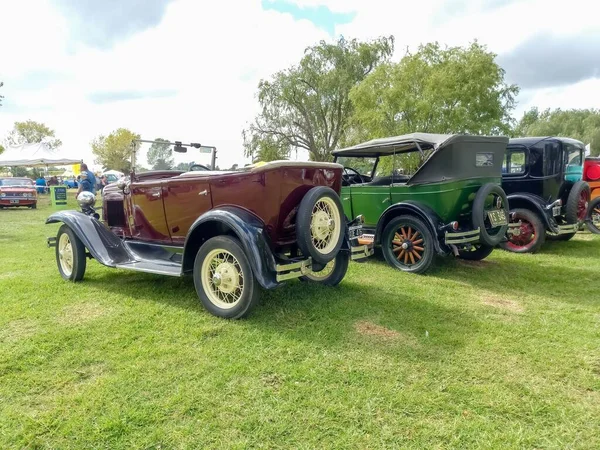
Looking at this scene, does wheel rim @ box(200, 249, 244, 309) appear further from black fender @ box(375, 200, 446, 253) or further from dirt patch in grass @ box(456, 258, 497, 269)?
dirt patch in grass @ box(456, 258, 497, 269)

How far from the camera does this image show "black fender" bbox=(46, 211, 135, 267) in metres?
4.88

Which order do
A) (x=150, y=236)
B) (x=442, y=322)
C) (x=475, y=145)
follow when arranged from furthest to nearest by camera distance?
(x=475, y=145) < (x=150, y=236) < (x=442, y=322)

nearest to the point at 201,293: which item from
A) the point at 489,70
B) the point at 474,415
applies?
the point at 474,415

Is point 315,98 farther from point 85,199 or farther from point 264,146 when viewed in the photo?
point 85,199

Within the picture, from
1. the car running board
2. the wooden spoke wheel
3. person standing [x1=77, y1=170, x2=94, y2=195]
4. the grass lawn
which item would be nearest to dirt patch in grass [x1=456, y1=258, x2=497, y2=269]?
the wooden spoke wheel

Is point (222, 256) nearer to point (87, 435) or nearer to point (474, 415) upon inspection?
point (87, 435)

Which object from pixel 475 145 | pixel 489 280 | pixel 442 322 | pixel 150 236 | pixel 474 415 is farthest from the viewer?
pixel 475 145

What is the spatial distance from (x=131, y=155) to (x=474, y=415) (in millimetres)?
4707

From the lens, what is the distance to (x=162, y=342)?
11.4 feet

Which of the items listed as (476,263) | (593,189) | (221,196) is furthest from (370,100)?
(221,196)

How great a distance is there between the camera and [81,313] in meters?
4.13

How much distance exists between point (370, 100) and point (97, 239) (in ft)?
55.3

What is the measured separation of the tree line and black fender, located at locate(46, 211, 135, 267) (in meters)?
0.83

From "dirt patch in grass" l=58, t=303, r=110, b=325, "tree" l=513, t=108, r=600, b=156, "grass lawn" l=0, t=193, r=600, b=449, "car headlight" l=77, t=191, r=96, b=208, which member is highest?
"tree" l=513, t=108, r=600, b=156
